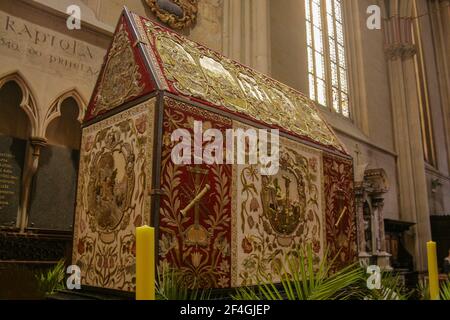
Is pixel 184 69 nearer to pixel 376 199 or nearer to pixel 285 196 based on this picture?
pixel 285 196

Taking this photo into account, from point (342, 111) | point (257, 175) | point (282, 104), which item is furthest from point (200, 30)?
point (342, 111)

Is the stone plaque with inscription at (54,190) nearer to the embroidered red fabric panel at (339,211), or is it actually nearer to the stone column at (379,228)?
the embroidered red fabric panel at (339,211)

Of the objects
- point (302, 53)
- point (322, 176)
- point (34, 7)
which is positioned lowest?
point (322, 176)

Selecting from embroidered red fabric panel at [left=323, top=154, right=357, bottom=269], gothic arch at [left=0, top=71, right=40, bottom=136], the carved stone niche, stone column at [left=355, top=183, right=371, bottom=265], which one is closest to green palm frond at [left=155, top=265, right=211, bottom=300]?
embroidered red fabric panel at [left=323, top=154, right=357, bottom=269]

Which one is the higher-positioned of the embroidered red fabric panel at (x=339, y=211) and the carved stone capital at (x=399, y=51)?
the carved stone capital at (x=399, y=51)

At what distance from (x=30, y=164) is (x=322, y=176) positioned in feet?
8.13

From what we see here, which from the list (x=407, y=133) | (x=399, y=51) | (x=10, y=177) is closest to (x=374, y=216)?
(x=407, y=133)

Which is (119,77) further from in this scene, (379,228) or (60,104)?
(379,228)

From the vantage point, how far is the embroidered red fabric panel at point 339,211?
300cm

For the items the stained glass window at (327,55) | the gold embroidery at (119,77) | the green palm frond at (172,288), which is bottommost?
the green palm frond at (172,288)

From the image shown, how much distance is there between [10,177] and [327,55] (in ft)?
24.1

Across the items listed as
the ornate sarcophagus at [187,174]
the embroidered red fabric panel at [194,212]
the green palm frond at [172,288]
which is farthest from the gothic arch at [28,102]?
the green palm frond at [172,288]

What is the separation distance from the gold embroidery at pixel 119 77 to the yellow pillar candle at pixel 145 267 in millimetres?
1323

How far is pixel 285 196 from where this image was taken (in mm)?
2609
